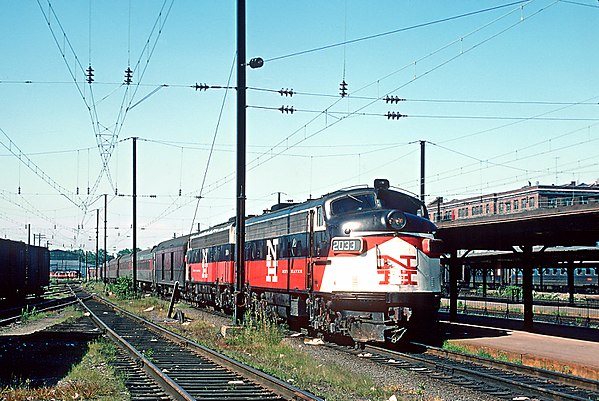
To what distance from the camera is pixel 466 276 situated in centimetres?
5697

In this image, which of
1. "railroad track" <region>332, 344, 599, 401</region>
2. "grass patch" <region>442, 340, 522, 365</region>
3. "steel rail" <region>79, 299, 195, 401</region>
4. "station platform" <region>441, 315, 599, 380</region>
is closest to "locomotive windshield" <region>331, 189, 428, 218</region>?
"railroad track" <region>332, 344, 599, 401</region>

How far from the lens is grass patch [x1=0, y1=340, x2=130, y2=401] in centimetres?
1130

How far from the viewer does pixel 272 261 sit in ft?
75.7

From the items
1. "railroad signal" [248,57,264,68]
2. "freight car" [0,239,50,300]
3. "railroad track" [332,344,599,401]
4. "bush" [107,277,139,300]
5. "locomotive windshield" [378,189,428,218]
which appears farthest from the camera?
"bush" [107,277,139,300]

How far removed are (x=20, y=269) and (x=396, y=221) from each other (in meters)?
33.0

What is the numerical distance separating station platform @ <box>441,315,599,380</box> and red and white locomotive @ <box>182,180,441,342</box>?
7.76 feet

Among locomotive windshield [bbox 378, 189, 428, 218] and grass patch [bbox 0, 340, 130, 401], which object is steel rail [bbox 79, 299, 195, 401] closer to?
grass patch [bbox 0, 340, 130, 401]

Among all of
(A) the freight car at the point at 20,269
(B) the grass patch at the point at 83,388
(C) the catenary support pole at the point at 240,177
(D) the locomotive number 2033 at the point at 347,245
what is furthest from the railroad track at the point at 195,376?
(A) the freight car at the point at 20,269

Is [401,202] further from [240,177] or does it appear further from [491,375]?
[491,375]

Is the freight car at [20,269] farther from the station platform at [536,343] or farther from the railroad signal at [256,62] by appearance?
the station platform at [536,343]

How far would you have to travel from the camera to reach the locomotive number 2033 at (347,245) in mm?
17547

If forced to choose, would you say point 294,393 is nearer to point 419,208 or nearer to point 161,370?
point 161,370

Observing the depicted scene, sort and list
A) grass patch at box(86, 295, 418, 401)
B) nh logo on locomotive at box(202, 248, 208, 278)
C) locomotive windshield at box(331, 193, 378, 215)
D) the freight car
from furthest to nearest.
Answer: the freight car → nh logo on locomotive at box(202, 248, 208, 278) → locomotive windshield at box(331, 193, 378, 215) → grass patch at box(86, 295, 418, 401)

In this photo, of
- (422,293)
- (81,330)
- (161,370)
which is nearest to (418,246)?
(422,293)
